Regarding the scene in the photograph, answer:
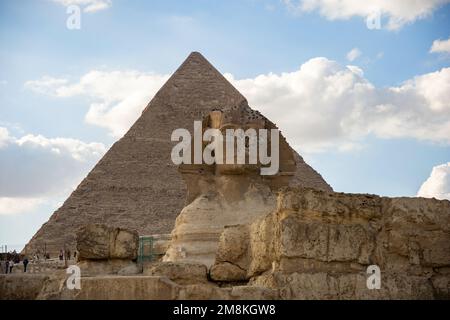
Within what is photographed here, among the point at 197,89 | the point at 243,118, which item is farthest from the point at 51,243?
the point at 243,118

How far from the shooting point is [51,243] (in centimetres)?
10806

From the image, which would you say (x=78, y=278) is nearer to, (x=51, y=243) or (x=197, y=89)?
(x=51, y=243)

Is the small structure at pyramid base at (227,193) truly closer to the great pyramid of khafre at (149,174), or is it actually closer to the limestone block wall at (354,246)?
the limestone block wall at (354,246)

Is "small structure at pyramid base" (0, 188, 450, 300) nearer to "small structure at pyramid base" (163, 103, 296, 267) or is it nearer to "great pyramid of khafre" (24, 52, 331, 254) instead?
"small structure at pyramid base" (163, 103, 296, 267)

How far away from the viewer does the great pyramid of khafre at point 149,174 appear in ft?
373

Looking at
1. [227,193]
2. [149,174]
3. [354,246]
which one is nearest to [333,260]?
[354,246]

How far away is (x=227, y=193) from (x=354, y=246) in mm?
4319

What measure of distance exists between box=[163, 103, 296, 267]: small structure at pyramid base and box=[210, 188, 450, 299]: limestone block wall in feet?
12.2

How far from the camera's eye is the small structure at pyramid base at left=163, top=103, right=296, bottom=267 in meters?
7.73

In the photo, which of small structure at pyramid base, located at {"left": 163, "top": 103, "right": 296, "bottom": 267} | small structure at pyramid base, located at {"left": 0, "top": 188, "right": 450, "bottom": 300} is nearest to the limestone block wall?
small structure at pyramid base, located at {"left": 0, "top": 188, "right": 450, "bottom": 300}

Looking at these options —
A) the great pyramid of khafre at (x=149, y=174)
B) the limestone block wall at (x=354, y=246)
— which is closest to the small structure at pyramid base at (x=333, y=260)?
the limestone block wall at (x=354, y=246)

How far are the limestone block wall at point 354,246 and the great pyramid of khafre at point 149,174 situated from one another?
103 metres

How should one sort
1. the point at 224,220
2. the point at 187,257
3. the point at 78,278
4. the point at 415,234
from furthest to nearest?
the point at 224,220 < the point at 187,257 < the point at 415,234 < the point at 78,278
